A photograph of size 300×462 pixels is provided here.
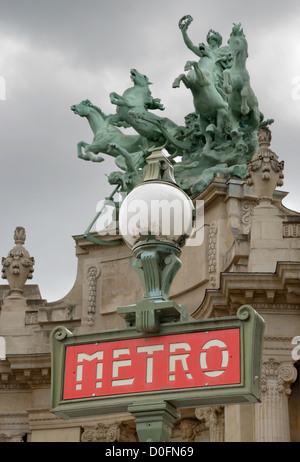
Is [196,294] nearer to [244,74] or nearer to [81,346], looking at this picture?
[244,74]

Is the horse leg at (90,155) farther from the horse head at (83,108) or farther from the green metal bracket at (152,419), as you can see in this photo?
the green metal bracket at (152,419)

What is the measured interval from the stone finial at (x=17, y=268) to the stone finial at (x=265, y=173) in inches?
391

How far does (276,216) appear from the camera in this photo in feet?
84.0

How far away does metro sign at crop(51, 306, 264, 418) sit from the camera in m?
6.48

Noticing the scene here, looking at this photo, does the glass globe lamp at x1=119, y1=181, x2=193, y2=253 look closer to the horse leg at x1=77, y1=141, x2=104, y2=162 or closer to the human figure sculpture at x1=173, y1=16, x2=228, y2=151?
the human figure sculpture at x1=173, y1=16, x2=228, y2=151

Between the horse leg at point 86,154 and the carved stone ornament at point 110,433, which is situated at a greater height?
the horse leg at point 86,154

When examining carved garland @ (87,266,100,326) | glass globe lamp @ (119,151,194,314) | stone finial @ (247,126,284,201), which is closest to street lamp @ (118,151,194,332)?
glass globe lamp @ (119,151,194,314)

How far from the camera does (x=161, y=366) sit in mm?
6629

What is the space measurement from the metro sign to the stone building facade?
17.2 meters

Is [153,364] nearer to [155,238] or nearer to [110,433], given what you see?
[155,238]

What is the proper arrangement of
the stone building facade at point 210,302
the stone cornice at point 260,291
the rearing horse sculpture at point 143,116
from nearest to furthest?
the stone cornice at point 260,291 → the stone building facade at point 210,302 → the rearing horse sculpture at point 143,116

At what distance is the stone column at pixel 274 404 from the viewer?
23.5m

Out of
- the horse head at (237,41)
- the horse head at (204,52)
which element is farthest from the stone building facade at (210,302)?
the horse head at (204,52)
